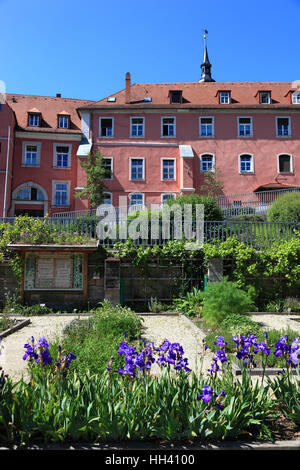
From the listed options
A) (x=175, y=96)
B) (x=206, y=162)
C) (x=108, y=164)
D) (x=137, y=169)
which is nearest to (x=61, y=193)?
(x=108, y=164)

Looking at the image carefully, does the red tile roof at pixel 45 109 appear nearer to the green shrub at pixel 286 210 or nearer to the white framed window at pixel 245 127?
the white framed window at pixel 245 127

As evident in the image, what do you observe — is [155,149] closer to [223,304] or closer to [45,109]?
[45,109]

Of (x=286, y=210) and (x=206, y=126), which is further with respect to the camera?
(x=206, y=126)

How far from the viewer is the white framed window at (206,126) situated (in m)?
27.4

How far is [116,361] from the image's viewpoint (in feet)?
16.7

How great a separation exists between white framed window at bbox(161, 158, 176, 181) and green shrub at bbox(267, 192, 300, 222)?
10879mm

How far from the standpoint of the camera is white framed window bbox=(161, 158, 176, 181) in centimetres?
2697

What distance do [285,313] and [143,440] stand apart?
9399 mm

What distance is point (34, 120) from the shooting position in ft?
90.8

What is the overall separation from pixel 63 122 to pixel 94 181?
704cm

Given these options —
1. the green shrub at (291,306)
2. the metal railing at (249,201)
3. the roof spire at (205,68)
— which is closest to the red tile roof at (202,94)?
the metal railing at (249,201)

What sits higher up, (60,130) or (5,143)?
(60,130)
